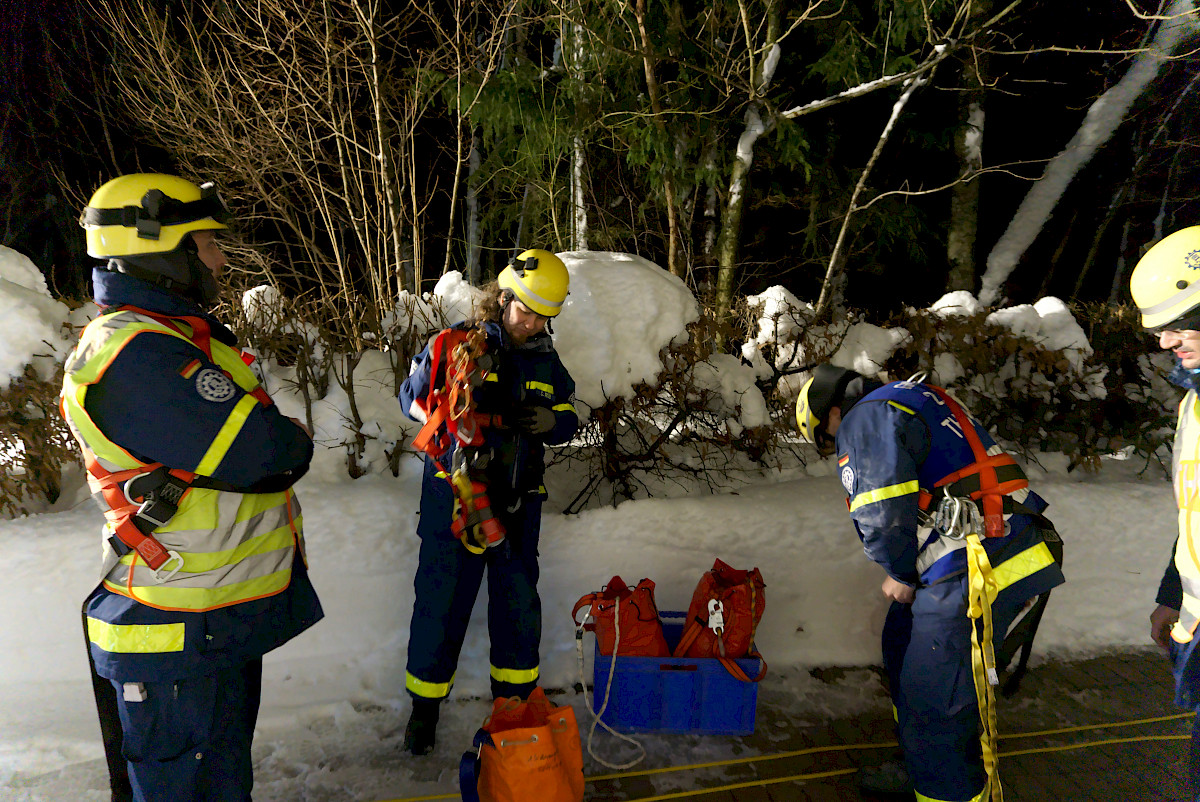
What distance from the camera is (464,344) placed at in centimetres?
259

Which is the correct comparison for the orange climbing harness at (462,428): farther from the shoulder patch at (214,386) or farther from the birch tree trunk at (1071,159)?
the birch tree trunk at (1071,159)

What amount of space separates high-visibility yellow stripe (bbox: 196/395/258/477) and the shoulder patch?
40mm

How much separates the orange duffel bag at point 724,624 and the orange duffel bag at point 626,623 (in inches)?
5.4

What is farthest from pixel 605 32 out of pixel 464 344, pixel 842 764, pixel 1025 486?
pixel 842 764

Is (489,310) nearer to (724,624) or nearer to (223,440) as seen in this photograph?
(223,440)

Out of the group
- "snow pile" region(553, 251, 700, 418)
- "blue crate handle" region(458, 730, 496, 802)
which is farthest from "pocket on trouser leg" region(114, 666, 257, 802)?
"snow pile" region(553, 251, 700, 418)

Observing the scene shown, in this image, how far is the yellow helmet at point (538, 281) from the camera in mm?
2744

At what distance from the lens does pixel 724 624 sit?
9.48ft

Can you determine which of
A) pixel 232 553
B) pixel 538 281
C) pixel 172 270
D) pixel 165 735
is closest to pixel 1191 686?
pixel 538 281

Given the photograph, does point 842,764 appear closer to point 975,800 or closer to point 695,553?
point 975,800

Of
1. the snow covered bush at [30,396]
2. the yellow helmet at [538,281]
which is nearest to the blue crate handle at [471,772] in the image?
the yellow helmet at [538,281]

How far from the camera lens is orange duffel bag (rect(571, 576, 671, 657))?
2.87 m

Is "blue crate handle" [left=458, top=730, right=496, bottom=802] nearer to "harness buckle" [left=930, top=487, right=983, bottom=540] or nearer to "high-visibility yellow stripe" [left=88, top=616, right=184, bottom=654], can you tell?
"high-visibility yellow stripe" [left=88, top=616, right=184, bottom=654]

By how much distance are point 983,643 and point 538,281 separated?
2166 mm
